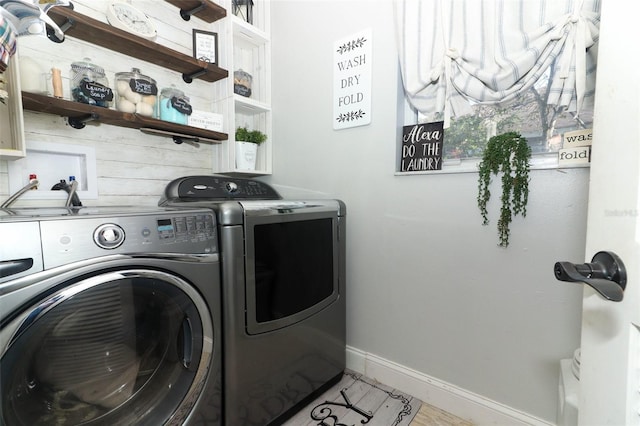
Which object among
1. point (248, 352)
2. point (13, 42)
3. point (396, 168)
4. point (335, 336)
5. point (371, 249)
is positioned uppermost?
point (13, 42)

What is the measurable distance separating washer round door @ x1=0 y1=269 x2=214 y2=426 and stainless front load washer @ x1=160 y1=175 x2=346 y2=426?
5.6 inches

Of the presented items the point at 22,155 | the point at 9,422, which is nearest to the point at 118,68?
the point at 22,155

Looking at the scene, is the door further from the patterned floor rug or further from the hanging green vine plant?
the patterned floor rug

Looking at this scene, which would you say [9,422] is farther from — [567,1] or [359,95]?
[567,1]

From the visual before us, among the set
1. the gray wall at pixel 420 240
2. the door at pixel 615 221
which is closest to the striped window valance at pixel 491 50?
the gray wall at pixel 420 240

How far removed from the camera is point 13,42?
618 mm

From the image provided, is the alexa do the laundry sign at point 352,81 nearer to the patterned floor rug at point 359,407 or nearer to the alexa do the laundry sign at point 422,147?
the alexa do the laundry sign at point 422,147

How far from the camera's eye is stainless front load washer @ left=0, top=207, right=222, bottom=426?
2.31 feet

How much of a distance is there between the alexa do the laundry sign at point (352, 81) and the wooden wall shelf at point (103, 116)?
0.70 meters

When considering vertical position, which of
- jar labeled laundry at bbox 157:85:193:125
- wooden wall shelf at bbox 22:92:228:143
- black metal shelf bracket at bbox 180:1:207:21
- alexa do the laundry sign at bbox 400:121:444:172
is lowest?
alexa do the laundry sign at bbox 400:121:444:172

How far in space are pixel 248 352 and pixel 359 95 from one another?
1.35m

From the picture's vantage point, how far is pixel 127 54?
152cm

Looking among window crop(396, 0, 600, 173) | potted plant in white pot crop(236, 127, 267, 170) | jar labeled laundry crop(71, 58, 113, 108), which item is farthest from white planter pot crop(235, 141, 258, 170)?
window crop(396, 0, 600, 173)

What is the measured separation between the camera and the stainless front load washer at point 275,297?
1106 millimetres
